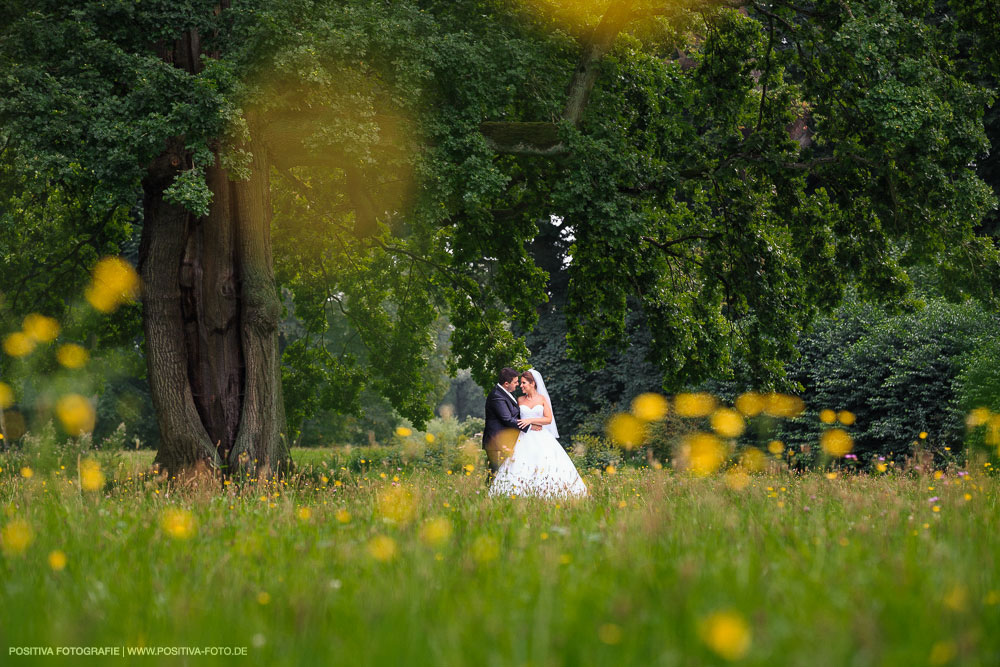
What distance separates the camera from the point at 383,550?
3383 mm

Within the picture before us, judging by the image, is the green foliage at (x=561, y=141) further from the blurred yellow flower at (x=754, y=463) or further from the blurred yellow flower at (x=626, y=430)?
the blurred yellow flower at (x=626, y=430)

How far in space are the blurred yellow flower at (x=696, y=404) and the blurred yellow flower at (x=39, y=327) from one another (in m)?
14.2

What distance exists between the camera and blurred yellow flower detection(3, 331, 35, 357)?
46.0 ft

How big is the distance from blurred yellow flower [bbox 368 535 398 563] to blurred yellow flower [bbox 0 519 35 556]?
1735 mm

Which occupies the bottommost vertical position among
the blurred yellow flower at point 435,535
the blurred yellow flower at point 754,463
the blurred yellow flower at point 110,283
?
the blurred yellow flower at point 754,463

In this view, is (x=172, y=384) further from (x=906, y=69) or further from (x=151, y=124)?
(x=906, y=69)

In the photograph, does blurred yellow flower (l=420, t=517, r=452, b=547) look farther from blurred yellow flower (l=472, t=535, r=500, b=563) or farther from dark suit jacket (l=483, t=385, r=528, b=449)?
dark suit jacket (l=483, t=385, r=528, b=449)

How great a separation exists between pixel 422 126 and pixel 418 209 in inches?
41.7

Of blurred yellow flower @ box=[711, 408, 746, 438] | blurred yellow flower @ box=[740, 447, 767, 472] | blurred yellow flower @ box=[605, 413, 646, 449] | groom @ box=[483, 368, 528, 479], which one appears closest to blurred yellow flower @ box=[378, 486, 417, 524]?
groom @ box=[483, 368, 528, 479]

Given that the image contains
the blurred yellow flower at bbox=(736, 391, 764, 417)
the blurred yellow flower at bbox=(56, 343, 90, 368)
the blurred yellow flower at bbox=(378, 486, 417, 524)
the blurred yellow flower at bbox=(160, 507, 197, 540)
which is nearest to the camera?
the blurred yellow flower at bbox=(160, 507, 197, 540)

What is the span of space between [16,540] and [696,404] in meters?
17.4

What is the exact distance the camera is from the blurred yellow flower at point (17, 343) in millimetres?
14023

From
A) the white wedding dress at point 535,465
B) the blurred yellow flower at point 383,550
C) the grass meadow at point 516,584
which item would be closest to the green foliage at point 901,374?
the white wedding dress at point 535,465

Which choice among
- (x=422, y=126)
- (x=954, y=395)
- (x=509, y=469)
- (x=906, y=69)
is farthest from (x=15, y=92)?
(x=954, y=395)
